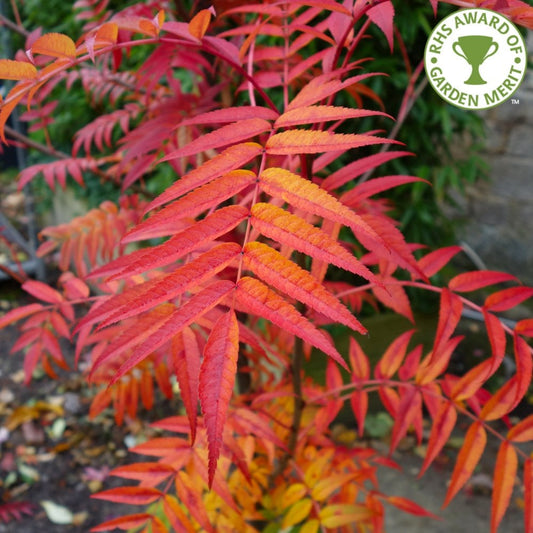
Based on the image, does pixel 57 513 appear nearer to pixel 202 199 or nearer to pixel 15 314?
pixel 15 314

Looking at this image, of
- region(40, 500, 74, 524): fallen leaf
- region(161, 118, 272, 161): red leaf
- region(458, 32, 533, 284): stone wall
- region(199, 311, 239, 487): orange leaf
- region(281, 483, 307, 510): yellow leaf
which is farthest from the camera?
region(458, 32, 533, 284): stone wall

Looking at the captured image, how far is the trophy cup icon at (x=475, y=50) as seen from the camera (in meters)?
0.69

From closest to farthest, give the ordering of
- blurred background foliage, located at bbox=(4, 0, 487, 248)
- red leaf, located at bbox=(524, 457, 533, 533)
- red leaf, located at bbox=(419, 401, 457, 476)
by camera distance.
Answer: red leaf, located at bbox=(524, 457, 533, 533) < red leaf, located at bbox=(419, 401, 457, 476) < blurred background foliage, located at bbox=(4, 0, 487, 248)

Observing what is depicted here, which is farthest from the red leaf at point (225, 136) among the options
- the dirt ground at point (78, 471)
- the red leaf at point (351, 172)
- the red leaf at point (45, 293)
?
the dirt ground at point (78, 471)

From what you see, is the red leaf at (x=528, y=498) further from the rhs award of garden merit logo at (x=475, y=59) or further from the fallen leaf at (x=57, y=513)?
the fallen leaf at (x=57, y=513)

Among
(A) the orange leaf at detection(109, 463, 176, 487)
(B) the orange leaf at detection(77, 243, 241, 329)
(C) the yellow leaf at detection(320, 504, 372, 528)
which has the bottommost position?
(C) the yellow leaf at detection(320, 504, 372, 528)

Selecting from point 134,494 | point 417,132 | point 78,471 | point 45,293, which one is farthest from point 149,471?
point 417,132

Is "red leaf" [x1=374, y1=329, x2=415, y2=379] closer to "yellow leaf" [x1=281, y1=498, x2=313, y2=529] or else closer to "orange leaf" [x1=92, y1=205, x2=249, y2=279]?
"yellow leaf" [x1=281, y1=498, x2=313, y2=529]

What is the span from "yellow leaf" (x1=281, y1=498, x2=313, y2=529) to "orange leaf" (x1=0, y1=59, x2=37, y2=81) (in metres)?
0.84

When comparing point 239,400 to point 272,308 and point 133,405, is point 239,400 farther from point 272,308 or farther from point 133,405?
point 272,308

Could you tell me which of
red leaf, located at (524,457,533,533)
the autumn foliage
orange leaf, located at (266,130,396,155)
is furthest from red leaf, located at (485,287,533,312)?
orange leaf, located at (266,130,396,155)

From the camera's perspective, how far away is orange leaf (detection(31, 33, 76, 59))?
51 cm

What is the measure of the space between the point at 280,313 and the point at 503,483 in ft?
1.60

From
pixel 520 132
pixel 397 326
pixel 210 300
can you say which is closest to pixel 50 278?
pixel 397 326
